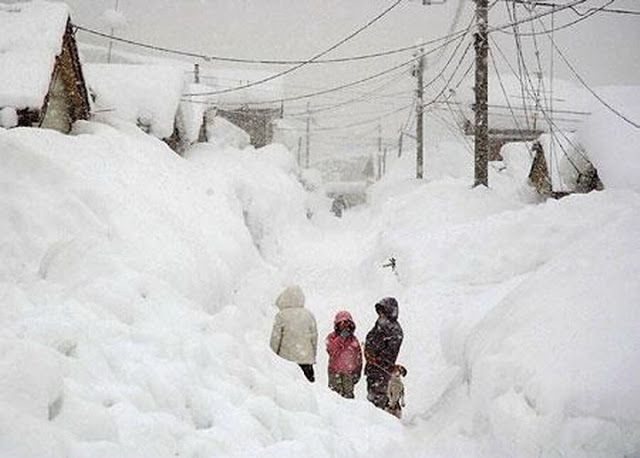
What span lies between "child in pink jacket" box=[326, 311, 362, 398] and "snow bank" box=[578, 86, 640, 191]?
10023mm

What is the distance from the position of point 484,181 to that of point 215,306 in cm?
946

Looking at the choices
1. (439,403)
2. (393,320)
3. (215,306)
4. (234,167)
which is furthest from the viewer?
(234,167)

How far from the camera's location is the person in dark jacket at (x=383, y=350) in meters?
6.28

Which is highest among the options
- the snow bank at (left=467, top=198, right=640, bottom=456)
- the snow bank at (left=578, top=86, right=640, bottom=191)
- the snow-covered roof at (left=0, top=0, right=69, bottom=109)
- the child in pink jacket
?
the snow-covered roof at (left=0, top=0, right=69, bottom=109)

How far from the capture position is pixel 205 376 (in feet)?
13.4

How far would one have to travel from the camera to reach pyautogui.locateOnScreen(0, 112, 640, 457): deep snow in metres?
3.17

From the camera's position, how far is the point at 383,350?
6.29m

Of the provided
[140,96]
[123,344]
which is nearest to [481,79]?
[140,96]

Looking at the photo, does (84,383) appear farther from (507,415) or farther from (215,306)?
(215,306)

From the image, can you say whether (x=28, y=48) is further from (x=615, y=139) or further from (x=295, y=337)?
(x=615, y=139)

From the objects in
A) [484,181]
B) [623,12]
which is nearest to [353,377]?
[623,12]

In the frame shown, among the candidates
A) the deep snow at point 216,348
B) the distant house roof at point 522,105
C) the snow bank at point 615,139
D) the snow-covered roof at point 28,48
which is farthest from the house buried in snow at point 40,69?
the distant house roof at point 522,105

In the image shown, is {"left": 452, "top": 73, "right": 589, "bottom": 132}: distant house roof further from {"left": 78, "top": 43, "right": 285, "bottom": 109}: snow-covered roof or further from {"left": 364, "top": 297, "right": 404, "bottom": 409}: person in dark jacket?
{"left": 364, "top": 297, "right": 404, "bottom": 409}: person in dark jacket

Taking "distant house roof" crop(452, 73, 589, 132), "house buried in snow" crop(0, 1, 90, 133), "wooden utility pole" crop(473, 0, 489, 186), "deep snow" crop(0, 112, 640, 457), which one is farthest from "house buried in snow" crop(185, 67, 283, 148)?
"deep snow" crop(0, 112, 640, 457)
